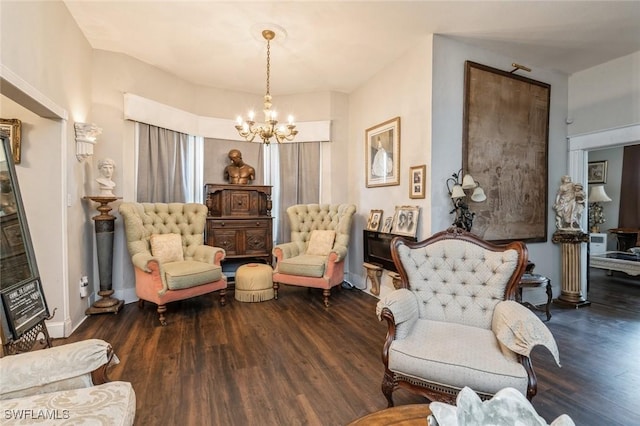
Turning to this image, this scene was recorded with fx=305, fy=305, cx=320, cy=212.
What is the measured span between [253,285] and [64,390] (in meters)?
2.59

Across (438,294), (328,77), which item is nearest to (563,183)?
(438,294)

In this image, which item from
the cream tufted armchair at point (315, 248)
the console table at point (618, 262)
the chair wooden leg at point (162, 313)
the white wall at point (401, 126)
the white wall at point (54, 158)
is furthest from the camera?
the console table at point (618, 262)

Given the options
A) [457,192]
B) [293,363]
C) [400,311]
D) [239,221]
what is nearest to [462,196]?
[457,192]

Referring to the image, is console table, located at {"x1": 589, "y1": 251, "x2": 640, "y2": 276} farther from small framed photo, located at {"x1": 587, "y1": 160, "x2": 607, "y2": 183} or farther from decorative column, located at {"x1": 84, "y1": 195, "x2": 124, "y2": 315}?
decorative column, located at {"x1": 84, "y1": 195, "x2": 124, "y2": 315}

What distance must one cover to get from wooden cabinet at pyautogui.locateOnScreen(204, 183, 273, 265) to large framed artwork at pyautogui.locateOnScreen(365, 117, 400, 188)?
60.5 inches

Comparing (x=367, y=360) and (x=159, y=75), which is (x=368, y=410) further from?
(x=159, y=75)

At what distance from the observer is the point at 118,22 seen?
2941 millimetres

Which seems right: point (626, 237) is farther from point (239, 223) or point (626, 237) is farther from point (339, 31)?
point (239, 223)

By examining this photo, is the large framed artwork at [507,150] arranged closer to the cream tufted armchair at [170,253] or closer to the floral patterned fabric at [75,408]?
Answer: the cream tufted armchair at [170,253]

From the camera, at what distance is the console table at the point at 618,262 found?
4.77 m

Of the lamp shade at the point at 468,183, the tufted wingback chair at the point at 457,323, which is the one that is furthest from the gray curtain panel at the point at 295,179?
the tufted wingback chair at the point at 457,323

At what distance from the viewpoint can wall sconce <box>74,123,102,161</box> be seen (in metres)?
2.95

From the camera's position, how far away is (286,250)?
4.06 meters

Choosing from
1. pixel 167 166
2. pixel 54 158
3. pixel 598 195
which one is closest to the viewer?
pixel 54 158
